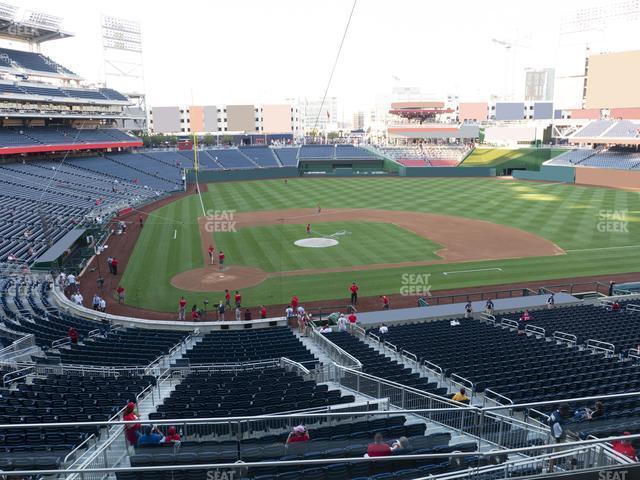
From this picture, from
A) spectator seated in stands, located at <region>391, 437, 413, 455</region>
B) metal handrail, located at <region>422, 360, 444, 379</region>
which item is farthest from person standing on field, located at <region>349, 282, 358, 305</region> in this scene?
spectator seated in stands, located at <region>391, 437, 413, 455</region>

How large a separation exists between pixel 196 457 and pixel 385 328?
40.3 ft

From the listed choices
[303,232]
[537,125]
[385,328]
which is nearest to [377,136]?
[537,125]

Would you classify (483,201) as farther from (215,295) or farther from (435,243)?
(215,295)

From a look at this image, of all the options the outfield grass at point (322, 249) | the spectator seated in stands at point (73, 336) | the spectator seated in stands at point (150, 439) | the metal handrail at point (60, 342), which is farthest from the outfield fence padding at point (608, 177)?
the spectator seated in stands at point (150, 439)

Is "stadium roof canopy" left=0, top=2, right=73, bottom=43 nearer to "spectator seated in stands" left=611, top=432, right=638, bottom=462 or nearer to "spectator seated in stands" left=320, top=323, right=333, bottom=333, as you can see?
"spectator seated in stands" left=320, top=323, right=333, bottom=333

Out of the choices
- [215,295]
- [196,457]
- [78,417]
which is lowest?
[215,295]

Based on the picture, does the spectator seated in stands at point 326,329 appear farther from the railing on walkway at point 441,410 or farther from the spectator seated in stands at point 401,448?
the spectator seated in stands at point 401,448

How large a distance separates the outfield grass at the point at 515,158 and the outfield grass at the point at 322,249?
145 ft

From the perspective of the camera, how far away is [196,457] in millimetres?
6586

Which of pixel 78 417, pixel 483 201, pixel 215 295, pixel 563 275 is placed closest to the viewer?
pixel 78 417

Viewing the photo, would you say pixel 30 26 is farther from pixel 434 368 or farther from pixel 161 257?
pixel 434 368

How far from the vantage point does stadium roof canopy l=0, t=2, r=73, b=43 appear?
54312 millimetres

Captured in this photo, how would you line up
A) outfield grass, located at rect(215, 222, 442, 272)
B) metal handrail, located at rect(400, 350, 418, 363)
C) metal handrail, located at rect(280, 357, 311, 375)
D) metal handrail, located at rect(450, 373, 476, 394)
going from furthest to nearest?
outfield grass, located at rect(215, 222, 442, 272) → metal handrail, located at rect(400, 350, 418, 363) → metal handrail, located at rect(280, 357, 311, 375) → metal handrail, located at rect(450, 373, 476, 394)

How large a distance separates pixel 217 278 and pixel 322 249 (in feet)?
27.6
